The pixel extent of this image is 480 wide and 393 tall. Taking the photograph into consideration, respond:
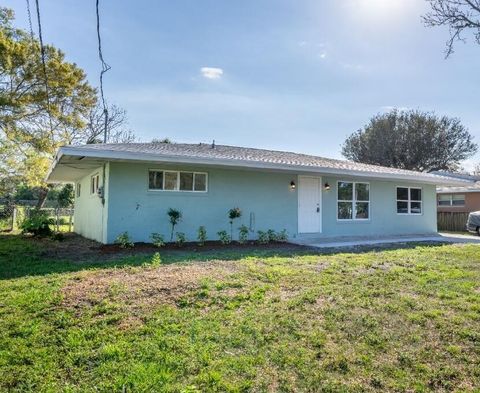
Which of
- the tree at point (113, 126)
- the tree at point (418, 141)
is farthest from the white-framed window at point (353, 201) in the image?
the tree at point (418, 141)

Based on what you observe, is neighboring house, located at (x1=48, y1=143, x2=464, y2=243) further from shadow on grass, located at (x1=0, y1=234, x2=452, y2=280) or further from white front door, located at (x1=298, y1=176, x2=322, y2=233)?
shadow on grass, located at (x1=0, y1=234, x2=452, y2=280)

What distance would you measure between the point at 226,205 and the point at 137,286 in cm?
614

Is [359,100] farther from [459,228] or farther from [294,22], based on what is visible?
[459,228]

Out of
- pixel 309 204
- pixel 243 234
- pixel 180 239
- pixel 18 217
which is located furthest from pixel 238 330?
pixel 18 217

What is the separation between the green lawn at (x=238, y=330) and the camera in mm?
2961

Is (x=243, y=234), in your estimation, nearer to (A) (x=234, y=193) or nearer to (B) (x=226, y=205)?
(B) (x=226, y=205)

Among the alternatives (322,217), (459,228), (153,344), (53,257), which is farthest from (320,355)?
(459,228)

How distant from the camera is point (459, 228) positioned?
19.7 meters

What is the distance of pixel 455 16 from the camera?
24.9ft

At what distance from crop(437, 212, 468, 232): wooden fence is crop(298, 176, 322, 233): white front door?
36.8 feet

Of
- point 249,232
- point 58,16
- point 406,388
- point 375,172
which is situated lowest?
point 406,388

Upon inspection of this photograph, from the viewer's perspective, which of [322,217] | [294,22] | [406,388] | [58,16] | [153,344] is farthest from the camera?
[322,217]

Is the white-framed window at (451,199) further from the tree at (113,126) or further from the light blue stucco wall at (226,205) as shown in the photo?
the tree at (113,126)

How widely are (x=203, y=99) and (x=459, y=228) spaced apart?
587 inches
